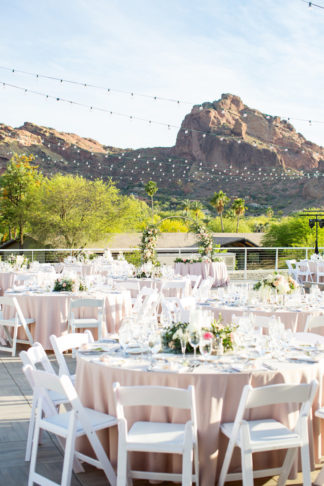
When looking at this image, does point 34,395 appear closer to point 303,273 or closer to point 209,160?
point 303,273

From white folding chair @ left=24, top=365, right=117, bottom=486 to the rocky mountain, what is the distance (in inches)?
2288

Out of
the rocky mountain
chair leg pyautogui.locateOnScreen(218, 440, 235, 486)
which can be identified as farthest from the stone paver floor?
the rocky mountain

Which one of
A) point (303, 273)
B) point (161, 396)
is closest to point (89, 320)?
point (161, 396)

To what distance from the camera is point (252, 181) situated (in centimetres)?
8331

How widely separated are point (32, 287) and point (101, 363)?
4.92 metres

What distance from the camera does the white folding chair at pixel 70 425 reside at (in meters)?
3.22

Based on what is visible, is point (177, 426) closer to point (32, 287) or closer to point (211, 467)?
point (211, 467)

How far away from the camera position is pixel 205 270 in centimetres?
1566

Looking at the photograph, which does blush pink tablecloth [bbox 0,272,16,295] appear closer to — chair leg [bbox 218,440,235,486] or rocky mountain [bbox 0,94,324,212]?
chair leg [bbox 218,440,235,486]

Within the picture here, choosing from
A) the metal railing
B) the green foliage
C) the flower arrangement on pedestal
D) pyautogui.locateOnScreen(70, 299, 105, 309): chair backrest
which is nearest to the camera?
pyautogui.locateOnScreen(70, 299, 105, 309): chair backrest

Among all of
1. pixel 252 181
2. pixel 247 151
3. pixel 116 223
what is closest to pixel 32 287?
pixel 116 223

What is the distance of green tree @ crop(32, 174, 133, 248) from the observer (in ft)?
143

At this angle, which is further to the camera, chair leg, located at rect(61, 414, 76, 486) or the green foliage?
the green foliage

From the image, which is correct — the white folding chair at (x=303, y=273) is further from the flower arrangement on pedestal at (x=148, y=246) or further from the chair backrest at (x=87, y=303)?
the chair backrest at (x=87, y=303)
